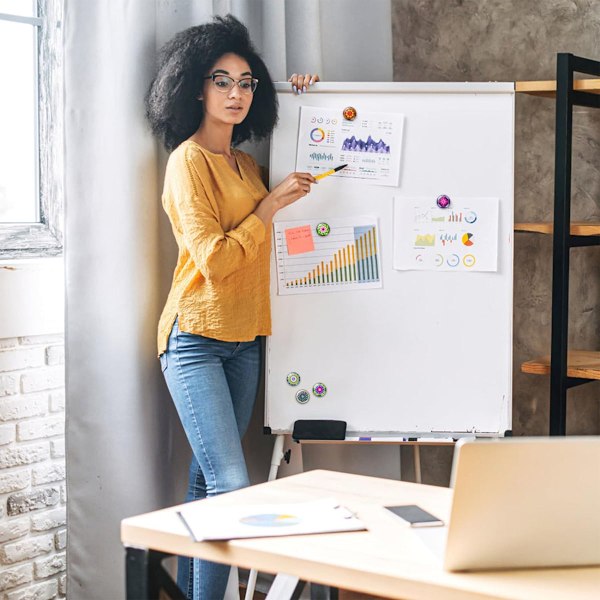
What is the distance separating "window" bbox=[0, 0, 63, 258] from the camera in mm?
2654

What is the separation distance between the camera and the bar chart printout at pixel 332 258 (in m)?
2.68

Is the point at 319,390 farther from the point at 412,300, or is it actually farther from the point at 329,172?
the point at 329,172

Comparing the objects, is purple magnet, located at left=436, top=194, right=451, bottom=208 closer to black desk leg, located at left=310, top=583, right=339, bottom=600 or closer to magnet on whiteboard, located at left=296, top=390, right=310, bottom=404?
magnet on whiteboard, located at left=296, top=390, right=310, bottom=404

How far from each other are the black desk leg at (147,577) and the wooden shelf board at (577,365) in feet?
5.63

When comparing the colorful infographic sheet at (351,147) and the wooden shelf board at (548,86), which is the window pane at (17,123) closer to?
the colorful infographic sheet at (351,147)

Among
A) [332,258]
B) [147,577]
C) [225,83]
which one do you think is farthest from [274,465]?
[147,577]

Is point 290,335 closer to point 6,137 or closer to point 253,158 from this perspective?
point 253,158

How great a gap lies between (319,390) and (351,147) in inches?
27.3

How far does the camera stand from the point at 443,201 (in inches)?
105

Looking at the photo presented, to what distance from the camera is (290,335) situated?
2.70 m

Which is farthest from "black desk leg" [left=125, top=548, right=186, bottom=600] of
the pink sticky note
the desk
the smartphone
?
the pink sticky note

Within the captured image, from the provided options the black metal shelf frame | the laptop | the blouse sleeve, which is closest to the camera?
the laptop

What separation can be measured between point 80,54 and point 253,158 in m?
0.58

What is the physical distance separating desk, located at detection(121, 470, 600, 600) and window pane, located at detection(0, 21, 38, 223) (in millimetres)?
1444
